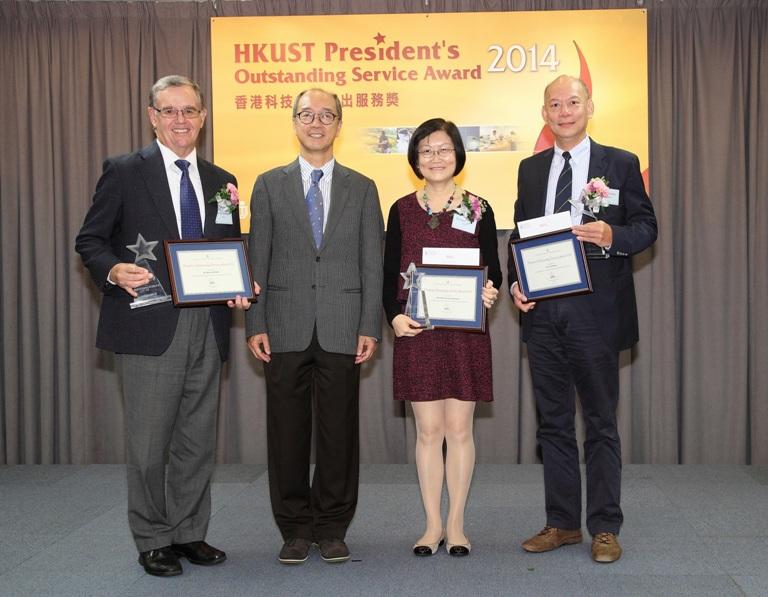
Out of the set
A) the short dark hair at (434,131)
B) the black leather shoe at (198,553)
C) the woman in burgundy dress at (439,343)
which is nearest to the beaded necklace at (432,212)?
the woman in burgundy dress at (439,343)

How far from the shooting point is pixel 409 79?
519 cm

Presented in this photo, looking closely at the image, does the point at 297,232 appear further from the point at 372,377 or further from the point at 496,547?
the point at 372,377

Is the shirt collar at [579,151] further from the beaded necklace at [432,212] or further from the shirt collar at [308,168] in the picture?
the shirt collar at [308,168]

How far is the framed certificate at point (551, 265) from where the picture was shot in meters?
3.06

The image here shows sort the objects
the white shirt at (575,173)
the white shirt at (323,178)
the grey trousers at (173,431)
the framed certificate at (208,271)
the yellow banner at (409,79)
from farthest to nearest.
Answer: the yellow banner at (409,79), the white shirt at (323,178), the white shirt at (575,173), the grey trousers at (173,431), the framed certificate at (208,271)

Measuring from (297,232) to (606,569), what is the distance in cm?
183

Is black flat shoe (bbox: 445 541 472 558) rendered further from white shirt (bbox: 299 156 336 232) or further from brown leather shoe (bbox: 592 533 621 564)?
white shirt (bbox: 299 156 336 232)

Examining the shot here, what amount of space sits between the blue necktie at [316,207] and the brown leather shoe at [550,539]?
1551 millimetres

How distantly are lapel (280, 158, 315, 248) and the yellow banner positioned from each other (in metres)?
1.94

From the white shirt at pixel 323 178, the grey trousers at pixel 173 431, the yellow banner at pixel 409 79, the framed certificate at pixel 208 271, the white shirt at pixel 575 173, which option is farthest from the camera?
the yellow banner at pixel 409 79

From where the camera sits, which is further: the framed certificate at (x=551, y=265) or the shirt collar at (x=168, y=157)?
the shirt collar at (x=168, y=157)

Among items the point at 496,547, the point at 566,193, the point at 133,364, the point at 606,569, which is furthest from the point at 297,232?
the point at 606,569

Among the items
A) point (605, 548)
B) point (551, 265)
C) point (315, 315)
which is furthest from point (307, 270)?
point (605, 548)

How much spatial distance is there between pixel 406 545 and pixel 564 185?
1.70 meters
